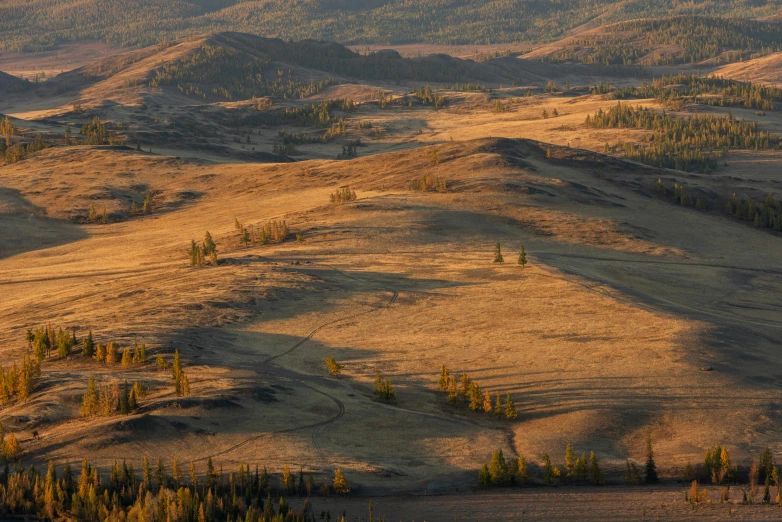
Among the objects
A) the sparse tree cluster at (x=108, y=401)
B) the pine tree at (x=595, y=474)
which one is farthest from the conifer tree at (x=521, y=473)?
the sparse tree cluster at (x=108, y=401)

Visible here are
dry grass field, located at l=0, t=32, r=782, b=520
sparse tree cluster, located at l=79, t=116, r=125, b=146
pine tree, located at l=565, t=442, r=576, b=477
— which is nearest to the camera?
pine tree, located at l=565, t=442, r=576, b=477

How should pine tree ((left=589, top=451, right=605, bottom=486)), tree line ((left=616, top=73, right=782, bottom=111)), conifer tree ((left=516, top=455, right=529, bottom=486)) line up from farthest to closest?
tree line ((left=616, top=73, right=782, bottom=111)), pine tree ((left=589, top=451, right=605, bottom=486)), conifer tree ((left=516, top=455, right=529, bottom=486))

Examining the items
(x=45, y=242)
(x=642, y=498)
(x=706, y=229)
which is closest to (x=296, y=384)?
(x=642, y=498)

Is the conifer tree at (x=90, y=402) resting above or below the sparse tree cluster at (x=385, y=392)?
above

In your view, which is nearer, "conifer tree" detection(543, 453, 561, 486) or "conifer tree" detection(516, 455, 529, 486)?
"conifer tree" detection(516, 455, 529, 486)

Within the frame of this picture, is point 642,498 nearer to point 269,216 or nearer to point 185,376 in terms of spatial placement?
point 185,376

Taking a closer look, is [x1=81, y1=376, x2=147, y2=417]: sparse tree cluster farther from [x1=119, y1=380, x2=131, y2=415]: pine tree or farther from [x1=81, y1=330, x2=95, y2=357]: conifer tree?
[x1=81, y1=330, x2=95, y2=357]: conifer tree

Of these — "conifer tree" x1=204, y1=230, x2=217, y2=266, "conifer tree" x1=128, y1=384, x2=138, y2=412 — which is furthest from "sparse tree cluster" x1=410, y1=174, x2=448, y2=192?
"conifer tree" x1=128, y1=384, x2=138, y2=412

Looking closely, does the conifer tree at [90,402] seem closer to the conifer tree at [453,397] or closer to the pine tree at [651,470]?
the conifer tree at [453,397]
